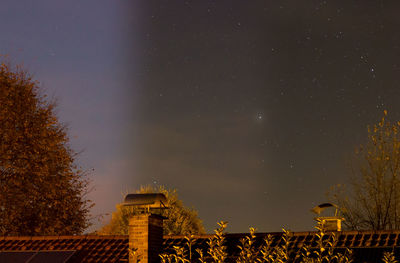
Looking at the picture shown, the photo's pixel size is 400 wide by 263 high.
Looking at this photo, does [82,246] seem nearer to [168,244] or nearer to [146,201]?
[146,201]

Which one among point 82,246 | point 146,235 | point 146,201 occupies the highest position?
point 146,201

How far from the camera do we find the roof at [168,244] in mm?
17281

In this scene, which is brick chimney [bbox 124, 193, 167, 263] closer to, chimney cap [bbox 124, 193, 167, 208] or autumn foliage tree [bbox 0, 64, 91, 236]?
chimney cap [bbox 124, 193, 167, 208]

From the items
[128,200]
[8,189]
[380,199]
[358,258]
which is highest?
[8,189]

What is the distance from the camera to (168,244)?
62.6 ft

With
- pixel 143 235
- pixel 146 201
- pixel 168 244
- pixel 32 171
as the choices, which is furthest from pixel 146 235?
pixel 32 171

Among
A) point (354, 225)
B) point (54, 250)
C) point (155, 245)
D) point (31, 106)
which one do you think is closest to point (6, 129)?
point (31, 106)

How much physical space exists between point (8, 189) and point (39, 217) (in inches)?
96.2

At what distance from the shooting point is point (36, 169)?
106ft

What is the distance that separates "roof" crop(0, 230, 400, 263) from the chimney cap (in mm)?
1264

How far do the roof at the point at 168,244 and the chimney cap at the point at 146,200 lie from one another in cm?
126

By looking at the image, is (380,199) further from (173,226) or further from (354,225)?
(173,226)

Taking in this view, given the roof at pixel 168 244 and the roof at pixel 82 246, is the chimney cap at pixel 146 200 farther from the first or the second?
the roof at pixel 82 246

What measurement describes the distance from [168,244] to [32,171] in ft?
51.6
